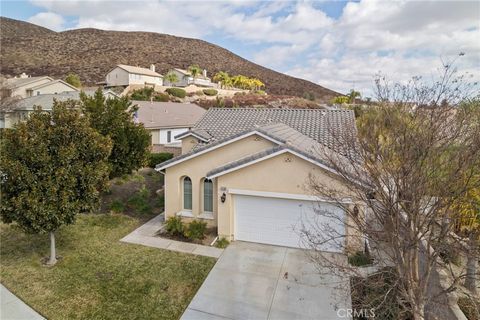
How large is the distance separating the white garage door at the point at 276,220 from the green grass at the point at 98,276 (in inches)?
98.1

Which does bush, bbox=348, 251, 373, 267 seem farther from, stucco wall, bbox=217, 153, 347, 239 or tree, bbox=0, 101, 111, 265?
tree, bbox=0, 101, 111, 265

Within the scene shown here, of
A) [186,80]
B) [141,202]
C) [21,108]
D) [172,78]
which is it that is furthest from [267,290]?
[186,80]

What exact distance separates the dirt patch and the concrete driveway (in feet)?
23.0

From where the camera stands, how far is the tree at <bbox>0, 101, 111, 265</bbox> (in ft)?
34.2

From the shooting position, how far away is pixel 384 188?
22.6 feet

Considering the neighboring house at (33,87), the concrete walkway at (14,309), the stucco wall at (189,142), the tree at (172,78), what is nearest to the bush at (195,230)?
the stucco wall at (189,142)

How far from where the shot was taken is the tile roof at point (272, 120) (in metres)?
18.7

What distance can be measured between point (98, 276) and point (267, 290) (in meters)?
5.97

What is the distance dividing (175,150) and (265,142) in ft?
48.1

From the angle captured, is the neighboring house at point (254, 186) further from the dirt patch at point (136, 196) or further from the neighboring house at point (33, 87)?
the neighboring house at point (33, 87)

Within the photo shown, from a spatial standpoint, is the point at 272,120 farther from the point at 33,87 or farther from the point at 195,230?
the point at 33,87

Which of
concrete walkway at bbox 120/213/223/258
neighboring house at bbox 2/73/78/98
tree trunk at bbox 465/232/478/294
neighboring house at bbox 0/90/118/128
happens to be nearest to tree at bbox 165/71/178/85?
neighboring house at bbox 2/73/78/98

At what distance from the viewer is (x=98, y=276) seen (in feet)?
36.0

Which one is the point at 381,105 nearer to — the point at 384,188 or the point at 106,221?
the point at 384,188
